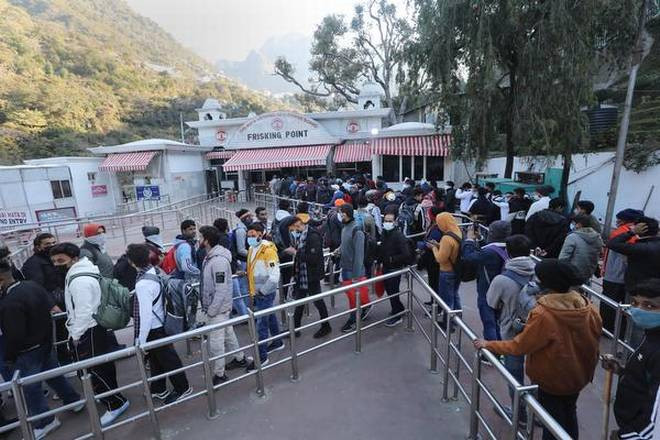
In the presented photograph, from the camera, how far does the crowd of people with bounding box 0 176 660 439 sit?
2.14m

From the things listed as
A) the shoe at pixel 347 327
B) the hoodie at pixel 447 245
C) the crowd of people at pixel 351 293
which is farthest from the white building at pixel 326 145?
the shoe at pixel 347 327

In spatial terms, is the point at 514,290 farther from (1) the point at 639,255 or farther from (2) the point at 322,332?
(2) the point at 322,332

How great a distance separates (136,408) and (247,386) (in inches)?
43.8

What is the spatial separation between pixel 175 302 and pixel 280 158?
13.6 metres

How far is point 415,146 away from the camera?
549 inches

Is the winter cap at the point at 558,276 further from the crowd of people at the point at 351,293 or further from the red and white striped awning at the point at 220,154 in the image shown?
the red and white striped awning at the point at 220,154

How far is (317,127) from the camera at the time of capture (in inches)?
661

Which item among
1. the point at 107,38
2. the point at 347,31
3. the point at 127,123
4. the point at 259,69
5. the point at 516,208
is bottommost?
the point at 516,208

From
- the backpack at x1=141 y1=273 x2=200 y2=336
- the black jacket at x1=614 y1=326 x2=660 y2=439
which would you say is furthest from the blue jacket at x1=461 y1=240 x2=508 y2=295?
the backpack at x1=141 y1=273 x2=200 y2=336

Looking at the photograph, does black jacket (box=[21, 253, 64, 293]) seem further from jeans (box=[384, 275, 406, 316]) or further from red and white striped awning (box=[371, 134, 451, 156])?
red and white striped awning (box=[371, 134, 451, 156])

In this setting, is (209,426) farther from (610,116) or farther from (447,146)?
→ (610,116)

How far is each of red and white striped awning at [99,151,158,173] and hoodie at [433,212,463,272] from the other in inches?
638

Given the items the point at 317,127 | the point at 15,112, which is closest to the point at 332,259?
the point at 317,127

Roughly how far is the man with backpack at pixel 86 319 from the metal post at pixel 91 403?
1.45 feet
